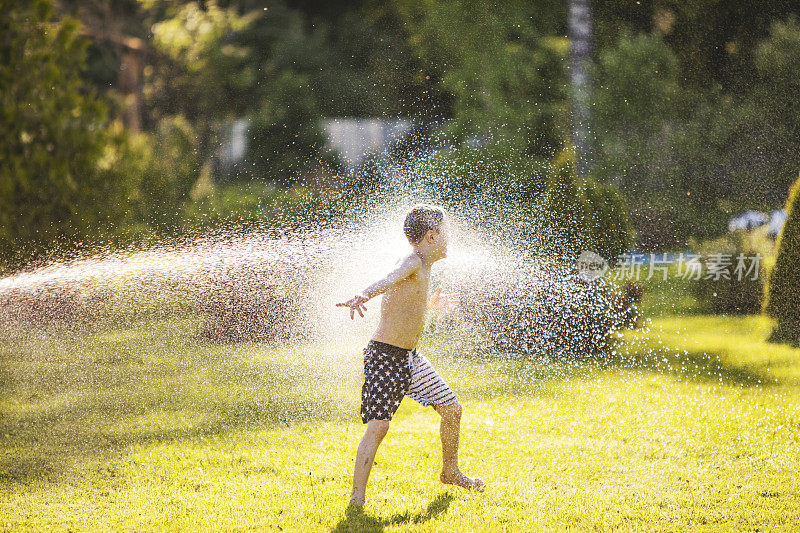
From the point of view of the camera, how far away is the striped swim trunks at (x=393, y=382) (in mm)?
3830

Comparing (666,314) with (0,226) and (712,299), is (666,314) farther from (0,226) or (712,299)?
(0,226)

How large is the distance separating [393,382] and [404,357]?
0.44ft

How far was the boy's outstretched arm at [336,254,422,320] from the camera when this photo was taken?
11.6ft

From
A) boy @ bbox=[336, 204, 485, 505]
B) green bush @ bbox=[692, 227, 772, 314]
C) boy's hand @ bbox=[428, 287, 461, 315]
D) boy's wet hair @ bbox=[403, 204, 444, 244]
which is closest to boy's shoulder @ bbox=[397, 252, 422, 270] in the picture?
boy @ bbox=[336, 204, 485, 505]

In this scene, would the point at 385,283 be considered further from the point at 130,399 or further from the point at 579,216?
the point at 579,216

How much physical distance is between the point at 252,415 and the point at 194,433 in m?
0.53

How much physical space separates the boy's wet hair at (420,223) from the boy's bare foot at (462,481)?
1203 millimetres

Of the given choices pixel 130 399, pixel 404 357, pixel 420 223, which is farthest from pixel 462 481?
pixel 130 399

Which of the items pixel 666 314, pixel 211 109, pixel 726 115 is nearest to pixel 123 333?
pixel 666 314

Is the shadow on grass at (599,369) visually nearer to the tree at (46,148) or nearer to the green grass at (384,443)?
the green grass at (384,443)

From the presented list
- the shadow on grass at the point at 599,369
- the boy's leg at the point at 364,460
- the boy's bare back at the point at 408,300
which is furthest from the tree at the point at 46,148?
the boy's leg at the point at 364,460

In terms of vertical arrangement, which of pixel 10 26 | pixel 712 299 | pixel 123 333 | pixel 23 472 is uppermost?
pixel 10 26

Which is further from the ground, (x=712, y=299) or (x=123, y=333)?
(x=712, y=299)

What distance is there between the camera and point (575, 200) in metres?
8.45
